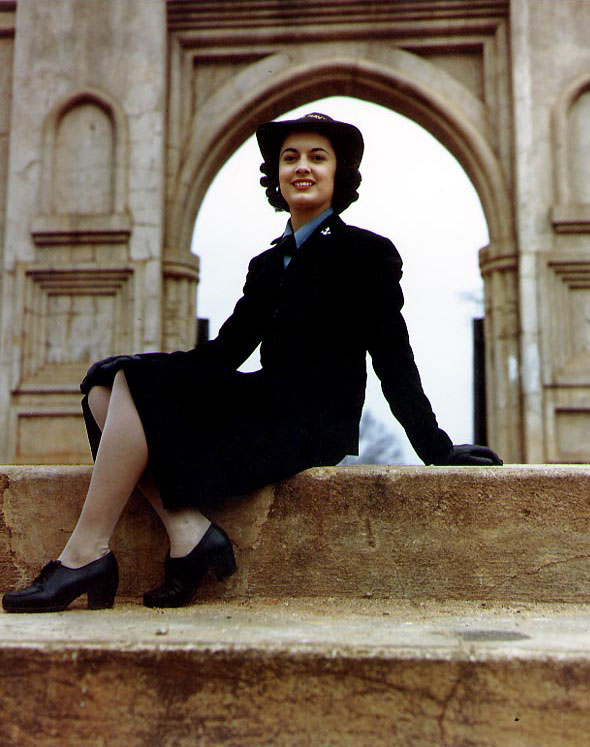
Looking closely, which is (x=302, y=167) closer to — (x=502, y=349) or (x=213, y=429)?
(x=213, y=429)

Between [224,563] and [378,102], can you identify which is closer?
[224,563]

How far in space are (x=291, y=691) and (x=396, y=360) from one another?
1171 mm

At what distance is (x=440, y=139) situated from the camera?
7.61 meters

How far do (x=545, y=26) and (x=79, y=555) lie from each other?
6.59 metres

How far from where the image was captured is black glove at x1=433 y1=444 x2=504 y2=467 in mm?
2415

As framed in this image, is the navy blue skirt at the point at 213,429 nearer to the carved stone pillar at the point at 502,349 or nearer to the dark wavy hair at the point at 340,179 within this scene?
the dark wavy hair at the point at 340,179

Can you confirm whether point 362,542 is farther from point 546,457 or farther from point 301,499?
point 546,457

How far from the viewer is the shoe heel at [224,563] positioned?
7.43 ft

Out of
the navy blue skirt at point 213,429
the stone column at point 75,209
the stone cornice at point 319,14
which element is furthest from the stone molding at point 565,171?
the navy blue skirt at point 213,429

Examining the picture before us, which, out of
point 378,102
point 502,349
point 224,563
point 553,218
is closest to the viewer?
point 224,563

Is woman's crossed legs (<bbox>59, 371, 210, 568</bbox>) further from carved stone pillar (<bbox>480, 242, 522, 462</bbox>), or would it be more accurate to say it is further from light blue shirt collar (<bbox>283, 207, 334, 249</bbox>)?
carved stone pillar (<bbox>480, 242, 522, 462</bbox>)

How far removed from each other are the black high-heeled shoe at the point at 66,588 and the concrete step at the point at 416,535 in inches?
11.4

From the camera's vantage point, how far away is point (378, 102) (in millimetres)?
7680

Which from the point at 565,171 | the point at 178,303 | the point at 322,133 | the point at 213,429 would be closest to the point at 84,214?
the point at 178,303
